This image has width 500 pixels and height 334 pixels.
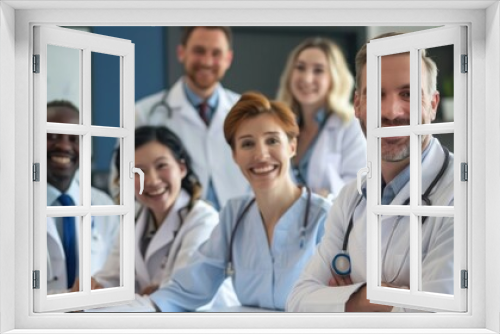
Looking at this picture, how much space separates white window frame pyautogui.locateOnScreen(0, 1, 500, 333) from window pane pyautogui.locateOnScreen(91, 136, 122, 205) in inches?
81.4

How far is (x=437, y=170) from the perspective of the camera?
349 cm

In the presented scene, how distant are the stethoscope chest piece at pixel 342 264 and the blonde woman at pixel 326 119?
88 cm

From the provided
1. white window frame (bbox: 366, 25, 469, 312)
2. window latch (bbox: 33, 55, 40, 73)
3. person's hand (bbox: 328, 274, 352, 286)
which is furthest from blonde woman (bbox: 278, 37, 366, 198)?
window latch (bbox: 33, 55, 40, 73)

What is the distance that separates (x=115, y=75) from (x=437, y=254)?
2.78m

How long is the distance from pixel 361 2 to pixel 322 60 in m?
2.07

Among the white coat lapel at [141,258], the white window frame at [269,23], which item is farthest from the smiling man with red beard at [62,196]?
the white window frame at [269,23]

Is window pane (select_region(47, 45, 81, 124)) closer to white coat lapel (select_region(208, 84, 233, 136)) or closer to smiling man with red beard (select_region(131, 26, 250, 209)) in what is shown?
smiling man with red beard (select_region(131, 26, 250, 209))

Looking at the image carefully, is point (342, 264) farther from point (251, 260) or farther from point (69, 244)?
point (69, 244)

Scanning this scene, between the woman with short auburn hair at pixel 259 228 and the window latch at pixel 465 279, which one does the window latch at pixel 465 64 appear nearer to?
the window latch at pixel 465 279

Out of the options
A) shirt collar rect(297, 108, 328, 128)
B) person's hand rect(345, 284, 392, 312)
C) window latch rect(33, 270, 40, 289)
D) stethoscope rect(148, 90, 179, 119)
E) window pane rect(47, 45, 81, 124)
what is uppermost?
window pane rect(47, 45, 81, 124)

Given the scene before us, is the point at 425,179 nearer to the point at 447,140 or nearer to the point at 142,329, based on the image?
the point at 447,140

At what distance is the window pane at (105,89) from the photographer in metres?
5.36

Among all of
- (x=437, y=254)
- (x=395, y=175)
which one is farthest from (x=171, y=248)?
(x=437, y=254)

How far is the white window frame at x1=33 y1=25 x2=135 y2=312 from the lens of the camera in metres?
3.16
